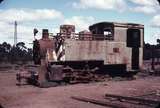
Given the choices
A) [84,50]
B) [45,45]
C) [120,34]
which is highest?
[120,34]

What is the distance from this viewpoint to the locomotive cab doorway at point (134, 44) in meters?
20.4

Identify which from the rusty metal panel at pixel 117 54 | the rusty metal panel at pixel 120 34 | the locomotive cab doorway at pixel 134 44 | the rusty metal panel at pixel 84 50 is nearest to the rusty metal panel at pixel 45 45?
the rusty metal panel at pixel 84 50

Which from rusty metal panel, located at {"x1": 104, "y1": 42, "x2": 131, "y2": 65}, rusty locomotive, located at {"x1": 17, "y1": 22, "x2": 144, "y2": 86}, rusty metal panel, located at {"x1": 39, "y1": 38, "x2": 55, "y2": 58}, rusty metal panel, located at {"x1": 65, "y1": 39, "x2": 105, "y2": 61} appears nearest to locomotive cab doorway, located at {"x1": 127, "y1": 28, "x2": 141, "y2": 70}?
rusty locomotive, located at {"x1": 17, "y1": 22, "x2": 144, "y2": 86}

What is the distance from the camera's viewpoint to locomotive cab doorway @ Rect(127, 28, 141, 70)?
20.4m

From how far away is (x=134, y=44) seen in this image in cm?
2067

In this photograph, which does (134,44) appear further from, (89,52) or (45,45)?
(45,45)

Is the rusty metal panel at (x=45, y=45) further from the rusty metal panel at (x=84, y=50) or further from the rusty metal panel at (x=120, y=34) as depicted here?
the rusty metal panel at (x=120, y=34)

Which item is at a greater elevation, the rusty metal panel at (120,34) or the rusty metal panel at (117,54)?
the rusty metal panel at (120,34)

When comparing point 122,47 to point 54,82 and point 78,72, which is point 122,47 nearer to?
point 78,72

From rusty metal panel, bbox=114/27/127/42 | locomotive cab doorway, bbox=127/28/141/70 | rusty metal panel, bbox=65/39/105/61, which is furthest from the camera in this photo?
locomotive cab doorway, bbox=127/28/141/70

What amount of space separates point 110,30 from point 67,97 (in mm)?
8604

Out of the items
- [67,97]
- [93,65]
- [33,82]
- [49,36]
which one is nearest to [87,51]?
[93,65]

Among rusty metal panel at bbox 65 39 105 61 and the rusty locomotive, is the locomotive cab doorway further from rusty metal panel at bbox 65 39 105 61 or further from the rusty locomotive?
rusty metal panel at bbox 65 39 105 61

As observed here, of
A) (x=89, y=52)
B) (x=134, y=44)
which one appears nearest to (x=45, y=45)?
(x=89, y=52)
